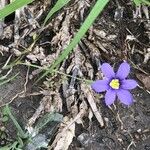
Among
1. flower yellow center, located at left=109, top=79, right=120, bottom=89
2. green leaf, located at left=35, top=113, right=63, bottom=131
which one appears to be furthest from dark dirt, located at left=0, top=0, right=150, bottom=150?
flower yellow center, located at left=109, top=79, right=120, bottom=89

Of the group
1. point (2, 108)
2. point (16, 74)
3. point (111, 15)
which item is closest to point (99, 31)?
point (111, 15)

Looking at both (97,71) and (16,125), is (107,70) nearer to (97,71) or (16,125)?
(97,71)

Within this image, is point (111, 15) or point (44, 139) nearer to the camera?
point (44, 139)

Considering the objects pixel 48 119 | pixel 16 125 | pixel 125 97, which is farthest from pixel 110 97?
pixel 16 125

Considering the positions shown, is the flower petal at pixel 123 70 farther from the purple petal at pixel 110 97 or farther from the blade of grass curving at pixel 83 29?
the blade of grass curving at pixel 83 29

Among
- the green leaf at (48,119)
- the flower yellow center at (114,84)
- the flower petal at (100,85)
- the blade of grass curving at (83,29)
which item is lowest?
the green leaf at (48,119)

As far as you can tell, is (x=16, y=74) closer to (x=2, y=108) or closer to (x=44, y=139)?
(x=2, y=108)

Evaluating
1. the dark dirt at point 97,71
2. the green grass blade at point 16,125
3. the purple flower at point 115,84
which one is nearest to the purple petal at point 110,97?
the purple flower at point 115,84
